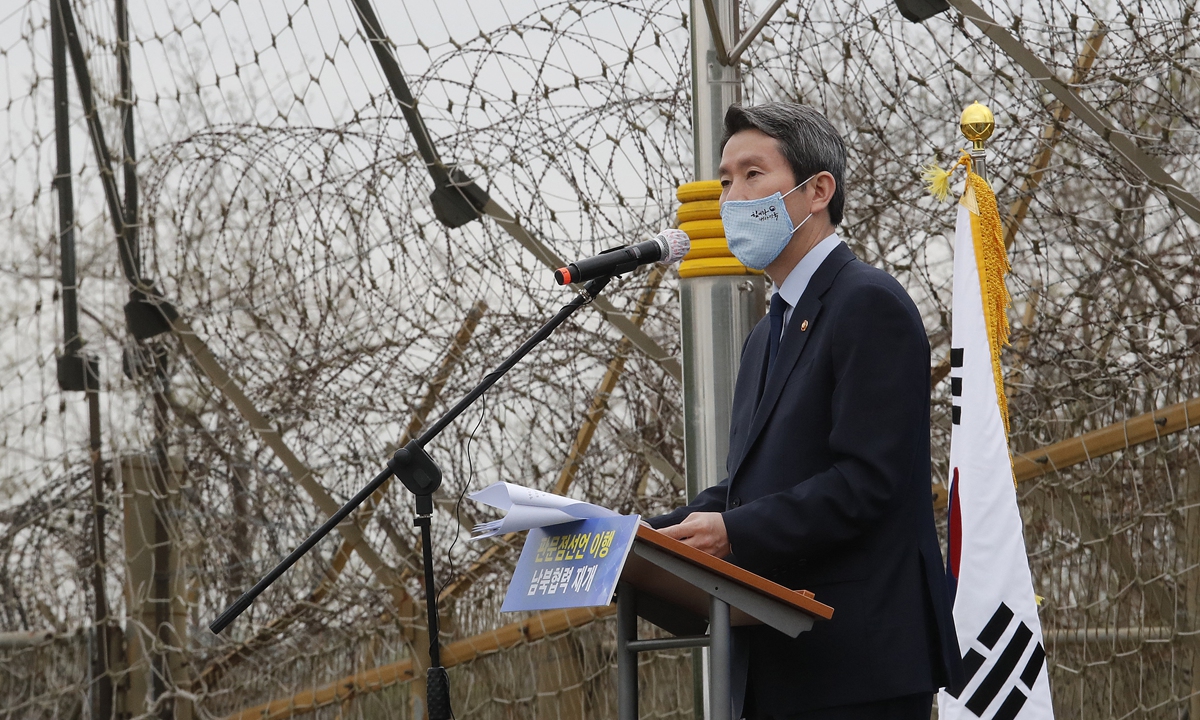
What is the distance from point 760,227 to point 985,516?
110 cm

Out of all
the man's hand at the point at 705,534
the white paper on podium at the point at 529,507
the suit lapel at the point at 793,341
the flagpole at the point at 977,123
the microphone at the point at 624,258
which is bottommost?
the man's hand at the point at 705,534

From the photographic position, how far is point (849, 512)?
2035mm

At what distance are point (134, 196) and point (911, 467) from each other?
3.81m

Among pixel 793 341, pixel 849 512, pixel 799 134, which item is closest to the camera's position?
pixel 849 512

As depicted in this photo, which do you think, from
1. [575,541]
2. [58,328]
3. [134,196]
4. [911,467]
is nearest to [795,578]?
[911,467]

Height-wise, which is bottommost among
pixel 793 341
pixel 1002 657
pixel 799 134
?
pixel 1002 657

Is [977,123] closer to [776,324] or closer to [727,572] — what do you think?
[776,324]

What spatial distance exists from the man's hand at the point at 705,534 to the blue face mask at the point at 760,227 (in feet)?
1.79

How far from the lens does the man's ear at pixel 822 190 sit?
2.38m

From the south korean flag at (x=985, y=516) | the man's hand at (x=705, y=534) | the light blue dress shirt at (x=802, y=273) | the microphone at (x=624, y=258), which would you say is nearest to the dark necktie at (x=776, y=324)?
the light blue dress shirt at (x=802, y=273)

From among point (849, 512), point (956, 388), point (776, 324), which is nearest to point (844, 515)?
point (849, 512)

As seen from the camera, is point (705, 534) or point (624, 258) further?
point (624, 258)

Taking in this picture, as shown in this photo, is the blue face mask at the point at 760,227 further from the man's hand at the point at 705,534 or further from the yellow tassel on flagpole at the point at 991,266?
the yellow tassel on flagpole at the point at 991,266

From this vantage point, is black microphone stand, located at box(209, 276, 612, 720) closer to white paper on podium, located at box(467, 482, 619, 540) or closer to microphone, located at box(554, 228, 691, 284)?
microphone, located at box(554, 228, 691, 284)
